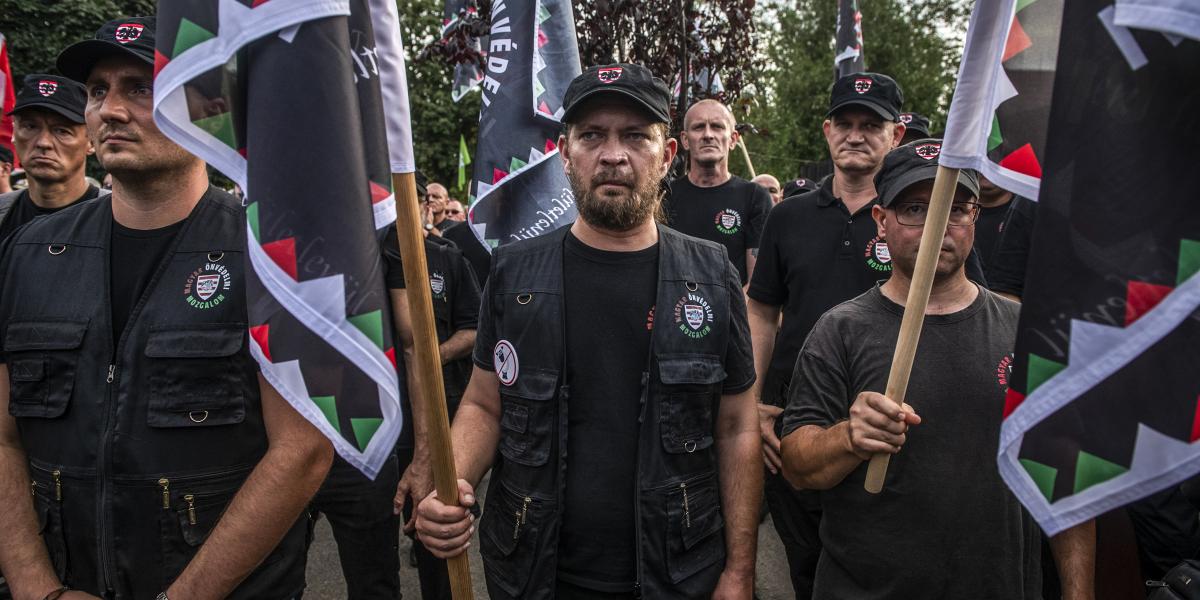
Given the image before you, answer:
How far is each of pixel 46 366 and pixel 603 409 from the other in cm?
163

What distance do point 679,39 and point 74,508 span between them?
16.7 ft

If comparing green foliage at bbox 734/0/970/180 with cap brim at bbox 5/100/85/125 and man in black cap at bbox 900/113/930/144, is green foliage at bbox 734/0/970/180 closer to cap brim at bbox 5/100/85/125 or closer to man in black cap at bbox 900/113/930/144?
man in black cap at bbox 900/113/930/144

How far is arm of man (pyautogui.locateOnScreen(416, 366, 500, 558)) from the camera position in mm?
2053

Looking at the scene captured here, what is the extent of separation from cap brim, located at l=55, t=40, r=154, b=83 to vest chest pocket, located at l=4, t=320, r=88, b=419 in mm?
749

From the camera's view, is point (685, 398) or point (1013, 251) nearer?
point (685, 398)

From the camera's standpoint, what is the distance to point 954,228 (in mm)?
2400

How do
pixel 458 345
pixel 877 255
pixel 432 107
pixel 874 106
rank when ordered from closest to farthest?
pixel 877 255, pixel 874 106, pixel 458 345, pixel 432 107

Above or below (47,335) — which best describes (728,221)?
below

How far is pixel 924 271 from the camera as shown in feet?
6.18

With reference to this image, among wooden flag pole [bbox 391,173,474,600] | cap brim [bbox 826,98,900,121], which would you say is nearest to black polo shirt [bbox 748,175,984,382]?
cap brim [bbox 826,98,900,121]

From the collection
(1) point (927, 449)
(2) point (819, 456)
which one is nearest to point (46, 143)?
(2) point (819, 456)

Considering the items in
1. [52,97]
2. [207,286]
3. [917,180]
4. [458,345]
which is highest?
[52,97]

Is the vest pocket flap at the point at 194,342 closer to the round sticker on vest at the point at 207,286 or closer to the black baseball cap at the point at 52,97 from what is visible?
the round sticker on vest at the point at 207,286

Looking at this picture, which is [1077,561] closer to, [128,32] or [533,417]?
[533,417]
